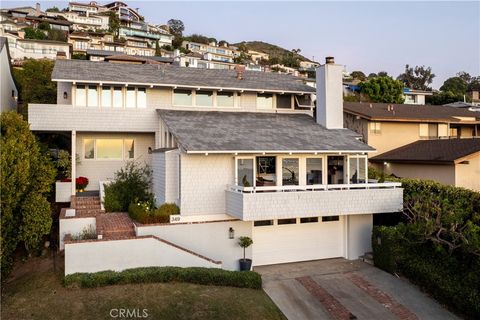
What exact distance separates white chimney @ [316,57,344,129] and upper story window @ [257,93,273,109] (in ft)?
12.4

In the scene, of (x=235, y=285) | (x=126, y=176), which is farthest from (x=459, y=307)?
(x=126, y=176)

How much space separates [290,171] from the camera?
20.4 meters

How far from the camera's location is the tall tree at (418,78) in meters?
98.6

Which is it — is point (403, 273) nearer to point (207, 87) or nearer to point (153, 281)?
point (153, 281)

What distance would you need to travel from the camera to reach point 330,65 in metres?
23.9

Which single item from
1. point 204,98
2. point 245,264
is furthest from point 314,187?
point 204,98

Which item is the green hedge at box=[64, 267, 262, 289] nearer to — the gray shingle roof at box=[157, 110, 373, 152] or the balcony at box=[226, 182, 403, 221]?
the balcony at box=[226, 182, 403, 221]

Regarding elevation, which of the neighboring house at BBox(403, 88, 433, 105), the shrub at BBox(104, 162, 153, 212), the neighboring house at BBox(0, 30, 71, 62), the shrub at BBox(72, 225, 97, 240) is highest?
the neighboring house at BBox(0, 30, 71, 62)

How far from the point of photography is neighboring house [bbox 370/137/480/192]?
Answer: 2403 centimetres

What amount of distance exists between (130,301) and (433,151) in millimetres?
21696

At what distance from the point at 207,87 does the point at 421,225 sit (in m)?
14.4

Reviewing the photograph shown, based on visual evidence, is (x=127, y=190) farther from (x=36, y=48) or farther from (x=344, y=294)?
(x=36, y=48)

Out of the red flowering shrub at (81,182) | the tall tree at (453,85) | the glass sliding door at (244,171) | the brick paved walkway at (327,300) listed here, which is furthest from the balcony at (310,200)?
the tall tree at (453,85)

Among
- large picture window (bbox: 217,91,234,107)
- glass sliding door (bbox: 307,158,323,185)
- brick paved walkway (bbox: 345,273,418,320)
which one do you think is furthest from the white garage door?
large picture window (bbox: 217,91,234,107)
